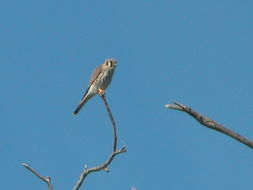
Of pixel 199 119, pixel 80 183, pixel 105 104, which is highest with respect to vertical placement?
pixel 105 104

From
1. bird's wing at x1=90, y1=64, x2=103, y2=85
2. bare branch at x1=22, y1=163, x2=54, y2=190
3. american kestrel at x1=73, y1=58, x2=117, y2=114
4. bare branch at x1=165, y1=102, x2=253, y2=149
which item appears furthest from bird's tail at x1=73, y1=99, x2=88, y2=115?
bare branch at x1=165, y1=102, x2=253, y2=149

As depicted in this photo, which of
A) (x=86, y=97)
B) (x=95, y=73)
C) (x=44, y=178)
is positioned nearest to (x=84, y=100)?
(x=86, y=97)

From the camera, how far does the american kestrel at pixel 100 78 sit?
15891 mm

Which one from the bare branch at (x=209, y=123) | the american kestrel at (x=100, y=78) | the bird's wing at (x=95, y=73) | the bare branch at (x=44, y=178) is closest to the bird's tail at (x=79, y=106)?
the american kestrel at (x=100, y=78)

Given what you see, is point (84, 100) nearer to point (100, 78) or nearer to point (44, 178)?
point (100, 78)

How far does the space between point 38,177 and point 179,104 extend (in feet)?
8.00

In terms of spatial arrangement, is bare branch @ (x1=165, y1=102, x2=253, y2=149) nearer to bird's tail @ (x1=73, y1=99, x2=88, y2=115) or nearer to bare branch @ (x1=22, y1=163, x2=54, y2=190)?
bare branch @ (x1=22, y1=163, x2=54, y2=190)

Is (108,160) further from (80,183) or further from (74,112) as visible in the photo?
(74,112)

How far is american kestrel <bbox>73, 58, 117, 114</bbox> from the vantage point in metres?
15.9

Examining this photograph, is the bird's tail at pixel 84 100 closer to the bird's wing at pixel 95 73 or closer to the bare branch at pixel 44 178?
the bird's wing at pixel 95 73

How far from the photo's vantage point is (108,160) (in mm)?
5688

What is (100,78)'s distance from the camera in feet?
52.6

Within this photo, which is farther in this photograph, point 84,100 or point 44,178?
point 84,100

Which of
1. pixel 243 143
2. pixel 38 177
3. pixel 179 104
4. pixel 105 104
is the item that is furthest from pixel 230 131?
pixel 105 104
